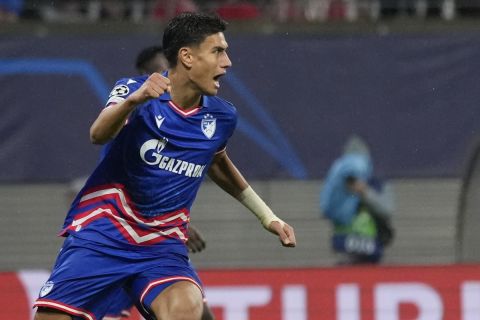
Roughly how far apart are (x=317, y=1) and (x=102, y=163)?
684 centimetres

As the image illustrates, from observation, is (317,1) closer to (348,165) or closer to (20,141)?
(348,165)

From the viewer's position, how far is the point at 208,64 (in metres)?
5.61

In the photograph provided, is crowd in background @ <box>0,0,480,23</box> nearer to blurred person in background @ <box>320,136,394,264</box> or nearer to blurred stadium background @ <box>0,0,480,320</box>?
blurred stadium background @ <box>0,0,480,320</box>

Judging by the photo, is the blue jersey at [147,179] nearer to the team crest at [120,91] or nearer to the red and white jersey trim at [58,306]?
the team crest at [120,91]

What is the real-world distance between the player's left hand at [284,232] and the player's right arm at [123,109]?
3.55 ft

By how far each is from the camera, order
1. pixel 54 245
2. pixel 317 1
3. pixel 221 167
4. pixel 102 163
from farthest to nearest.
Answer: pixel 317 1, pixel 54 245, pixel 221 167, pixel 102 163

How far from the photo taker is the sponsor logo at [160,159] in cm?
560

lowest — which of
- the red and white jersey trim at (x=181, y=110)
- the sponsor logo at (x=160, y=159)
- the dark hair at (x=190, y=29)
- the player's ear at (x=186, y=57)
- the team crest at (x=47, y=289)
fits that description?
the team crest at (x=47, y=289)

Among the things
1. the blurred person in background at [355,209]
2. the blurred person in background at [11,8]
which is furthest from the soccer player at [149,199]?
the blurred person in background at [11,8]

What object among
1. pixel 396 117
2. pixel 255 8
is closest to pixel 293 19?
pixel 255 8

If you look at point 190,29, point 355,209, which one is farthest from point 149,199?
point 355,209

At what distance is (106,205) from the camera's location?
18.7ft

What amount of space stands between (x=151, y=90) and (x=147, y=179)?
815 mm

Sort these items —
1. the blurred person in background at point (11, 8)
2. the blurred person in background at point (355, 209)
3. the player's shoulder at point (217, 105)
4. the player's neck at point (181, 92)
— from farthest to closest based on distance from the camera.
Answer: the blurred person in background at point (11, 8) → the blurred person in background at point (355, 209) → the player's shoulder at point (217, 105) → the player's neck at point (181, 92)
